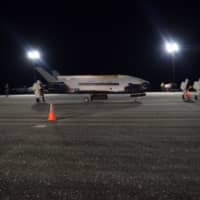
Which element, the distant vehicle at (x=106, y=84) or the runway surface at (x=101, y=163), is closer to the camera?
the runway surface at (x=101, y=163)

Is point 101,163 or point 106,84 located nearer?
point 101,163

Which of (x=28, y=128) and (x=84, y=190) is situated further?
(x=28, y=128)

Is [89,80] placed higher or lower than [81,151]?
higher

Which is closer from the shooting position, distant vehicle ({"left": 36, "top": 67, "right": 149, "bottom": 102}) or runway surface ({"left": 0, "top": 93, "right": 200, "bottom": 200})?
runway surface ({"left": 0, "top": 93, "right": 200, "bottom": 200})

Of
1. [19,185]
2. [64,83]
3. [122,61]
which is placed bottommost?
[19,185]

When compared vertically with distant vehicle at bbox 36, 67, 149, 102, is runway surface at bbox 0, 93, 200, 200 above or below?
below

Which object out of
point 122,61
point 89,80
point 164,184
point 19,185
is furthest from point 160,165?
point 122,61

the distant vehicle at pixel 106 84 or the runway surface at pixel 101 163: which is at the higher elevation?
the distant vehicle at pixel 106 84

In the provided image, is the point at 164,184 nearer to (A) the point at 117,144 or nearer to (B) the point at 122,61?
(A) the point at 117,144

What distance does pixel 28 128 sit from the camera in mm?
10984

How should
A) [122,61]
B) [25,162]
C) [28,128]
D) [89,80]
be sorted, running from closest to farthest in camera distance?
[25,162] → [28,128] → [89,80] → [122,61]

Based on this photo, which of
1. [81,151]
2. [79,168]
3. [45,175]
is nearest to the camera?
[45,175]

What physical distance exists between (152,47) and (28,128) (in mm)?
103861

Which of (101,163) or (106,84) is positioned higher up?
(106,84)
